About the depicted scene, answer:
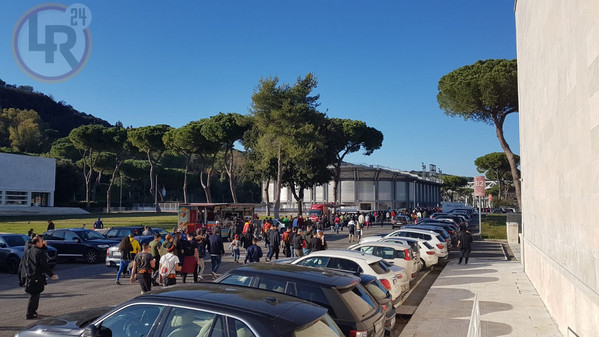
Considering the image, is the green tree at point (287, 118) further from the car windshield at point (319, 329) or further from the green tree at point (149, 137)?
the car windshield at point (319, 329)

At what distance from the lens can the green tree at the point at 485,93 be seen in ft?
110

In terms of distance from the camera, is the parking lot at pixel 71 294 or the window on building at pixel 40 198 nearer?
the parking lot at pixel 71 294

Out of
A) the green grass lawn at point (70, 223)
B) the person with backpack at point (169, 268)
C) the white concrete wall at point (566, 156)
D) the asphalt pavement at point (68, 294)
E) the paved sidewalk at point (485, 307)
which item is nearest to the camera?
the white concrete wall at point (566, 156)

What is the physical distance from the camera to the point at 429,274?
58.7 feet

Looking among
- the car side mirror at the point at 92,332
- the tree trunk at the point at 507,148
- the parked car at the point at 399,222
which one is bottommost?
the parked car at the point at 399,222

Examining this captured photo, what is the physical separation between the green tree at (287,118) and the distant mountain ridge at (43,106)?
110 m

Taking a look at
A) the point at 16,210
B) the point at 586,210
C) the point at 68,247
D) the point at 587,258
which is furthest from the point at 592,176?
A: the point at 16,210

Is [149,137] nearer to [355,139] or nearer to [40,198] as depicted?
[40,198]

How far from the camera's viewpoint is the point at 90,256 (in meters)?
18.8

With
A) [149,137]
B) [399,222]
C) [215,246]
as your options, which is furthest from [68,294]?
[149,137]

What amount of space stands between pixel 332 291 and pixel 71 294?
30.2ft

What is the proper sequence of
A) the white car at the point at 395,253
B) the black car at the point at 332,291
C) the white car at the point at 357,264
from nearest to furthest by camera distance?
1. the black car at the point at 332,291
2. the white car at the point at 357,264
3. the white car at the point at 395,253

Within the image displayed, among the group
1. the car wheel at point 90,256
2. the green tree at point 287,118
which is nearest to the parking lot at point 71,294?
the car wheel at point 90,256

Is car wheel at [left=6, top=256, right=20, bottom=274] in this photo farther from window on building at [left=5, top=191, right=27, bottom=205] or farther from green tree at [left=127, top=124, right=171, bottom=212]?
window on building at [left=5, top=191, right=27, bottom=205]
